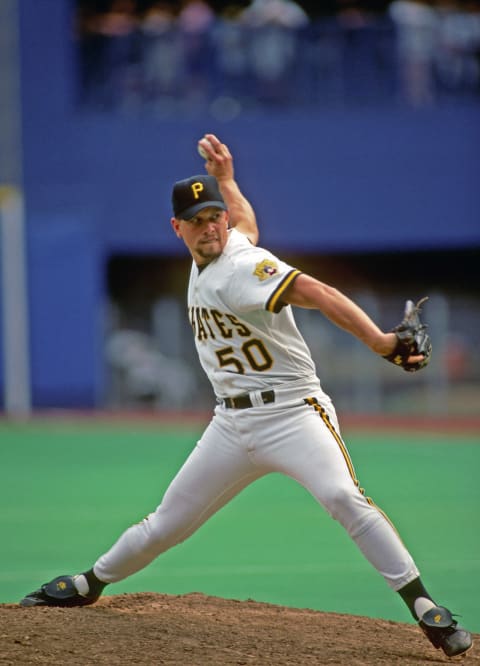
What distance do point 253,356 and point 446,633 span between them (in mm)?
1580

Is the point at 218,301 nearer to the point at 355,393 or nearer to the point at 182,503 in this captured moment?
the point at 182,503

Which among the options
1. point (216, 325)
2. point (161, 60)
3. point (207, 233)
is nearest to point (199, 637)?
point (216, 325)

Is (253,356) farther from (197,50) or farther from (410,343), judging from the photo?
(197,50)

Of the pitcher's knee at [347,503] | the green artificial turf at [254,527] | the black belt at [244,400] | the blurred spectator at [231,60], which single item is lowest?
the green artificial turf at [254,527]

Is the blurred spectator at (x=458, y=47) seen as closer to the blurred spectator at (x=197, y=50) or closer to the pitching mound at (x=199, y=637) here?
the blurred spectator at (x=197, y=50)

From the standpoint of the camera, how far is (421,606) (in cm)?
550

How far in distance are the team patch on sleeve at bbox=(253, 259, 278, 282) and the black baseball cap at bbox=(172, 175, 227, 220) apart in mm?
473

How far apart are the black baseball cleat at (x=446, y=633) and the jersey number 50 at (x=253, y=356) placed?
1401mm

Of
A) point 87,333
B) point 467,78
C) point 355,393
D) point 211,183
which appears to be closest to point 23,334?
point 87,333

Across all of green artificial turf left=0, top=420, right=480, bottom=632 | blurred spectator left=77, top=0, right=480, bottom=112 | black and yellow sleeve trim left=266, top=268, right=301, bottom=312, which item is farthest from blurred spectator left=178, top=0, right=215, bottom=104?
black and yellow sleeve trim left=266, top=268, right=301, bottom=312

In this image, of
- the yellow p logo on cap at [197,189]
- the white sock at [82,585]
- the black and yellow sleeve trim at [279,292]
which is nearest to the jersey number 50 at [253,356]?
the black and yellow sleeve trim at [279,292]

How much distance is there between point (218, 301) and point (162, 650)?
1.66 m

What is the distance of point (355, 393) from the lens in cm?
2330

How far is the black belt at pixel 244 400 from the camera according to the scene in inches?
227
